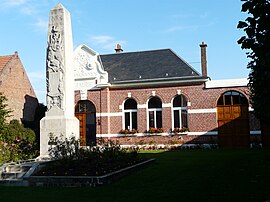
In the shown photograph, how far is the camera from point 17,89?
2416 cm

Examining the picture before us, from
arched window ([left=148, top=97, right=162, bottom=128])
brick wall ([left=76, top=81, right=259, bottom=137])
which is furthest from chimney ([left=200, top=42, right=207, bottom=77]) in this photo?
arched window ([left=148, top=97, right=162, bottom=128])

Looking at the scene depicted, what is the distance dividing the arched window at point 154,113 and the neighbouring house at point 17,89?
874 cm

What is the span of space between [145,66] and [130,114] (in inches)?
147

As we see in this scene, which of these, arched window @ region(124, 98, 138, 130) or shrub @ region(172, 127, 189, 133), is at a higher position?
arched window @ region(124, 98, 138, 130)

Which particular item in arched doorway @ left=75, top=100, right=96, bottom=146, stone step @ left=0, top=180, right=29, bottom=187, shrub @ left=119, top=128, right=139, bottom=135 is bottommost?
stone step @ left=0, top=180, right=29, bottom=187

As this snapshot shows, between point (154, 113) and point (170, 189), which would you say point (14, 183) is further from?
point (154, 113)

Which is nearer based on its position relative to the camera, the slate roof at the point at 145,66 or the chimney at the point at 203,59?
the chimney at the point at 203,59

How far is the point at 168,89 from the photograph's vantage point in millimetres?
23359

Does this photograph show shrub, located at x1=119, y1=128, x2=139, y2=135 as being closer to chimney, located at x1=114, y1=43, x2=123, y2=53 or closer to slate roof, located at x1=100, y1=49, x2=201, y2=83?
slate roof, located at x1=100, y1=49, x2=201, y2=83

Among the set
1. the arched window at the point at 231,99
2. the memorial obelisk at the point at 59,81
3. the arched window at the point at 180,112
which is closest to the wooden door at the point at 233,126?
the arched window at the point at 231,99

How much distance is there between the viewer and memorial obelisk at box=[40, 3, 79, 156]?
12664 millimetres

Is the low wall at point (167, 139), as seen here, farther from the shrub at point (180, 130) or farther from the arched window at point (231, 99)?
the arched window at point (231, 99)

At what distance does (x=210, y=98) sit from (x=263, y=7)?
19.0 meters

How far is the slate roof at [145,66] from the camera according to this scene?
2362 centimetres
